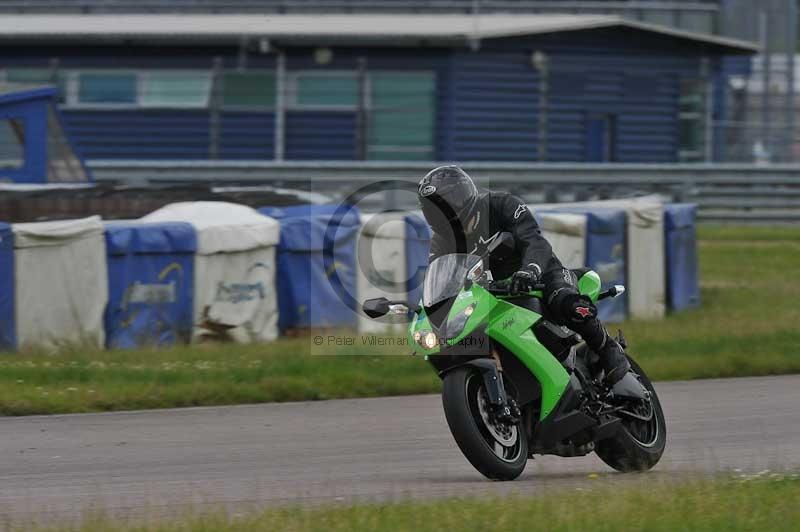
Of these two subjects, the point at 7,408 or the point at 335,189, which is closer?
the point at 7,408

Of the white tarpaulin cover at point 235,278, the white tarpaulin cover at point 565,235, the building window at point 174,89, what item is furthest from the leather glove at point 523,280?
the building window at point 174,89

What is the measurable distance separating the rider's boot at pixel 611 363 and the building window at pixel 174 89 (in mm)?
20181

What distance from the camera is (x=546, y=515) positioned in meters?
6.08

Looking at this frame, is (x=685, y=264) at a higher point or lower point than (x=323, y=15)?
lower

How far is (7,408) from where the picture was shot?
33.0 feet

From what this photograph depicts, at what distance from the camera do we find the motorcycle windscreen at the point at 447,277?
22.6ft

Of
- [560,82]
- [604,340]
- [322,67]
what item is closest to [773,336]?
[604,340]

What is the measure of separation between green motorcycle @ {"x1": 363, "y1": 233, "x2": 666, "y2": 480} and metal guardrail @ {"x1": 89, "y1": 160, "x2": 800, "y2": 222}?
14.4 m

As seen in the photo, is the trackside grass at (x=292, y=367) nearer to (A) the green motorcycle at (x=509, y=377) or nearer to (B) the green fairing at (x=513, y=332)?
(A) the green motorcycle at (x=509, y=377)

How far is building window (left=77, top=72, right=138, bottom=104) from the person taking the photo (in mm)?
27734

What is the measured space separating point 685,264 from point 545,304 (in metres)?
8.75

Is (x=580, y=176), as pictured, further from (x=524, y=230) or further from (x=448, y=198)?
(x=448, y=198)

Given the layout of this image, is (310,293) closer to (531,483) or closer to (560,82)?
(531,483)

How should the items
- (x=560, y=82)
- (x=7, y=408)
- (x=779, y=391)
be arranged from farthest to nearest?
(x=560, y=82)
(x=779, y=391)
(x=7, y=408)
